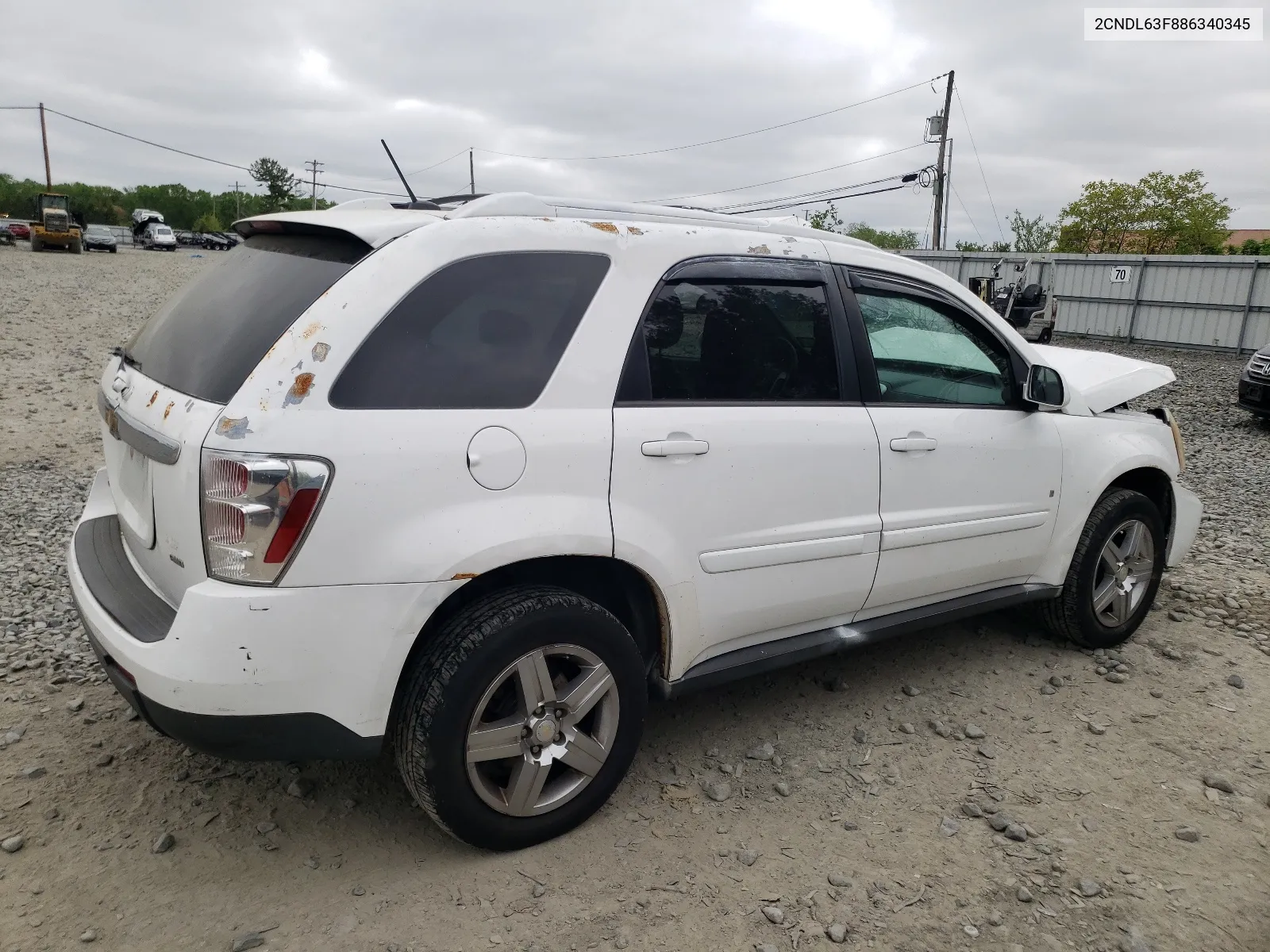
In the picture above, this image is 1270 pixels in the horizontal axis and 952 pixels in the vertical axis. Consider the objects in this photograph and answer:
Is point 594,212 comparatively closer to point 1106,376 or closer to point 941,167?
point 1106,376

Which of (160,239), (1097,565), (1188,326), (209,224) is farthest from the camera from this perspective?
(209,224)

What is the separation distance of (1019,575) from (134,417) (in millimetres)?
3395

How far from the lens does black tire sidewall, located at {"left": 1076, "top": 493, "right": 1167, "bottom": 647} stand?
4043 mm

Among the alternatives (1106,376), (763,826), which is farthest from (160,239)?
(763,826)

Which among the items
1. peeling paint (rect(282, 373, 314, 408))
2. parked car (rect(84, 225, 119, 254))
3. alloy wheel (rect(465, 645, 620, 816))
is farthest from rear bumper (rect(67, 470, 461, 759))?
parked car (rect(84, 225, 119, 254))

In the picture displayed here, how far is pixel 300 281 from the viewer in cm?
246

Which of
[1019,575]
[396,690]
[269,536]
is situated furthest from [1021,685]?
[269,536]

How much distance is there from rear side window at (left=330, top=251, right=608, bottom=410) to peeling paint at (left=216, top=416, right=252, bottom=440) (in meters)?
0.23

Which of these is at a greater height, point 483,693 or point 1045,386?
point 1045,386

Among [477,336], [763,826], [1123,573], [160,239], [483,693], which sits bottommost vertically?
[763,826]

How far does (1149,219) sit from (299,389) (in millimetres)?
41754

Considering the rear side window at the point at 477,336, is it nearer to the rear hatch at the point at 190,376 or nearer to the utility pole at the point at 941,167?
the rear hatch at the point at 190,376

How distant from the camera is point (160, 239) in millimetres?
48281

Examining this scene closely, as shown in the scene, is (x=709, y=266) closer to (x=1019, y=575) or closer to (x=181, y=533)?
(x=181, y=533)
